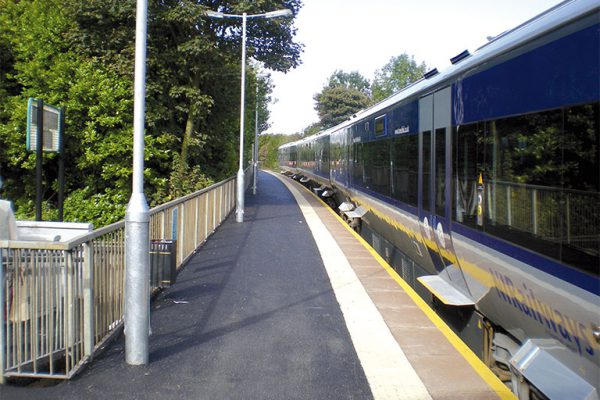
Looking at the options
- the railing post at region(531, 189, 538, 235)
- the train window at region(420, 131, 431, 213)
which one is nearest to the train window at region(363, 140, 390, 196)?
the train window at region(420, 131, 431, 213)

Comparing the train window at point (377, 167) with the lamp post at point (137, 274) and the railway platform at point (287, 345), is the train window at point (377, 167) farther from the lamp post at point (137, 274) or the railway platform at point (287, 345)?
the lamp post at point (137, 274)

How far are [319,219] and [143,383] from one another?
1204cm

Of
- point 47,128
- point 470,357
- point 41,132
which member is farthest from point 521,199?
point 47,128

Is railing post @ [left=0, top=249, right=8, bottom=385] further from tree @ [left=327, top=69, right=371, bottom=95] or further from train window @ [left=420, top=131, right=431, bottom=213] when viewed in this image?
tree @ [left=327, top=69, right=371, bottom=95]

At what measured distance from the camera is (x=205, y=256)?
9828 millimetres

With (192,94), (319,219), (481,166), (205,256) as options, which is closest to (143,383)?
(481,166)

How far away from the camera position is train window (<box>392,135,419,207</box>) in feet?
26.7

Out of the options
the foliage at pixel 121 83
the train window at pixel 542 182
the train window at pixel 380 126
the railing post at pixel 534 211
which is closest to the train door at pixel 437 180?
the train window at pixel 542 182

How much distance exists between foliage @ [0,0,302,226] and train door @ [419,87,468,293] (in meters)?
12.9

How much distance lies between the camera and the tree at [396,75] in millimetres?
78912

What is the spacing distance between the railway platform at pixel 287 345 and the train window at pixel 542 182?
122 cm

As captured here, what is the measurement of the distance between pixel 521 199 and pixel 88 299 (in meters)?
3.59

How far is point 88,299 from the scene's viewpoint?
4.61 m

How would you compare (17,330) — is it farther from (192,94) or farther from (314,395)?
(192,94)
